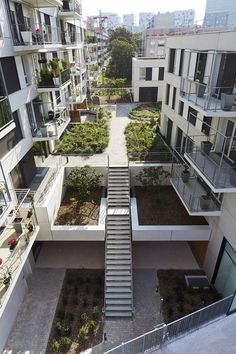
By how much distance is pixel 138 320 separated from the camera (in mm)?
11898

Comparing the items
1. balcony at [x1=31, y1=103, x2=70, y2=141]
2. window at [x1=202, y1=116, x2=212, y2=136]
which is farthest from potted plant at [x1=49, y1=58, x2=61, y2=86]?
window at [x1=202, y1=116, x2=212, y2=136]

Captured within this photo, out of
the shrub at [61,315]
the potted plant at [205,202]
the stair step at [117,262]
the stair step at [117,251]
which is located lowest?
the shrub at [61,315]

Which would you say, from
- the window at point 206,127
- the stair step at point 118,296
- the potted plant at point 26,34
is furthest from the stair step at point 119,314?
the potted plant at point 26,34

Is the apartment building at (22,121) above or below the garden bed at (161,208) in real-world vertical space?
above

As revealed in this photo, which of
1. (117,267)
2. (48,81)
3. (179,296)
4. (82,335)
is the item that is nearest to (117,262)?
(117,267)

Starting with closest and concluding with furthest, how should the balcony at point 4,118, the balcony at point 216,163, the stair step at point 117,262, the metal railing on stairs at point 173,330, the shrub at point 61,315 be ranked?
the metal railing on stairs at point 173,330, the balcony at point 216,163, the balcony at point 4,118, the shrub at point 61,315, the stair step at point 117,262

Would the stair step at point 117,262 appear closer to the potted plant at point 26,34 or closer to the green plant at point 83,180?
the green plant at point 83,180

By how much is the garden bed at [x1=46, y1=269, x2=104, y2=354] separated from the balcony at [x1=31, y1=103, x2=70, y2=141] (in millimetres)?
8363

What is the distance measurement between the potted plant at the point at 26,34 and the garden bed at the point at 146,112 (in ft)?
53.8

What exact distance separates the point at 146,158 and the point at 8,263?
11.4 m

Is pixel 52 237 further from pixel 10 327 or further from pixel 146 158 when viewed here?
pixel 146 158

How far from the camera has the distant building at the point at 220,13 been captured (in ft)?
36.7

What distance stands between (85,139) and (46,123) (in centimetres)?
489

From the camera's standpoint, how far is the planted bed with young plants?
19.7 meters
